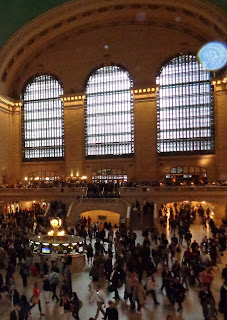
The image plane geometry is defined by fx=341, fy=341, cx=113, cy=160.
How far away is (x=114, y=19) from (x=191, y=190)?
19889 millimetres

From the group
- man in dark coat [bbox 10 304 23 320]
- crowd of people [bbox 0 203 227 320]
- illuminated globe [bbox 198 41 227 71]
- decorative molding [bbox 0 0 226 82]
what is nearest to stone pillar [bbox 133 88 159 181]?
illuminated globe [bbox 198 41 227 71]

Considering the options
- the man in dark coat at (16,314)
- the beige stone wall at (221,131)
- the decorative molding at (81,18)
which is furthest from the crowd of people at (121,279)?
the decorative molding at (81,18)

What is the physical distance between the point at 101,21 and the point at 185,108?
1266 cm

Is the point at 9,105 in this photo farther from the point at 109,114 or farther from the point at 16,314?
the point at 16,314

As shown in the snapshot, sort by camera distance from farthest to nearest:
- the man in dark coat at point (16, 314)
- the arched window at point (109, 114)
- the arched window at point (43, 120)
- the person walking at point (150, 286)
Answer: the arched window at point (43, 120)
the arched window at point (109, 114)
the person walking at point (150, 286)
the man in dark coat at point (16, 314)

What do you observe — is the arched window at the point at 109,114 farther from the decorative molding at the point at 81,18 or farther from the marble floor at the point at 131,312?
the marble floor at the point at 131,312

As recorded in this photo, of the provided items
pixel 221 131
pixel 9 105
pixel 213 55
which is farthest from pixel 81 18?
pixel 221 131

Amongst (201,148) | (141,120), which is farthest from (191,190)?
(141,120)

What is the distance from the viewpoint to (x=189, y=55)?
34.8 m

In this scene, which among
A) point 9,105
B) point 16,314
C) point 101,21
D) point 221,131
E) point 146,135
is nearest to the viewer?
point 16,314

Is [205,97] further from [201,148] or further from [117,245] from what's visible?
[117,245]

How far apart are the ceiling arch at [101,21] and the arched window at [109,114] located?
5.08 meters

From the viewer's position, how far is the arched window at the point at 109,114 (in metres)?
36.6

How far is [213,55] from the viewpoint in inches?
1318
